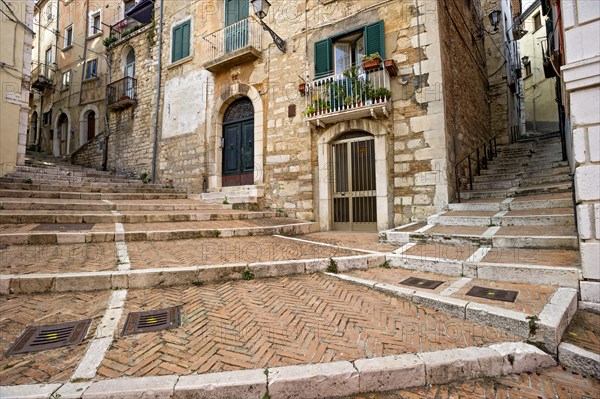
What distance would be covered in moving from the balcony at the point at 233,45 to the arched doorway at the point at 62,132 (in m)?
12.7

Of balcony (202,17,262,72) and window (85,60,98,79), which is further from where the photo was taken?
window (85,60,98,79)

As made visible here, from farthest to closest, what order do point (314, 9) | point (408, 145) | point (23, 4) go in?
point (23, 4) < point (314, 9) < point (408, 145)

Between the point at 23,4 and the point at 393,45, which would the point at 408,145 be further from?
the point at 23,4

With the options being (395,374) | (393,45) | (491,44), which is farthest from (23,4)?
(491,44)

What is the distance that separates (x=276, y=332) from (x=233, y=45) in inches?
430

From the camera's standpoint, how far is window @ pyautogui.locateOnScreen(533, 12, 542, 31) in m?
21.3

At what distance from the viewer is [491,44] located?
13.6 m

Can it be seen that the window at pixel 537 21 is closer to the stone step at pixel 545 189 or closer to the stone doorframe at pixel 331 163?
the stone step at pixel 545 189

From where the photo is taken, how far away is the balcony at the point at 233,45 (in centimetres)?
1022

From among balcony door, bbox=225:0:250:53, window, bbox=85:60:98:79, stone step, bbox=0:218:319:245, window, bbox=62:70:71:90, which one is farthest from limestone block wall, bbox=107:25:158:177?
stone step, bbox=0:218:319:245

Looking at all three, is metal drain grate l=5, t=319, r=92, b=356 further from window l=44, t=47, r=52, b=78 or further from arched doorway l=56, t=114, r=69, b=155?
window l=44, t=47, r=52, b=78

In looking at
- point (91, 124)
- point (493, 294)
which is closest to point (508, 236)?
point (493, 294)

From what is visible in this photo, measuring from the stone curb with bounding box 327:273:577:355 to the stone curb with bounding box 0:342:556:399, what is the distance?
0.18 m

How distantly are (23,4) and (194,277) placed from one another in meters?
13.6
